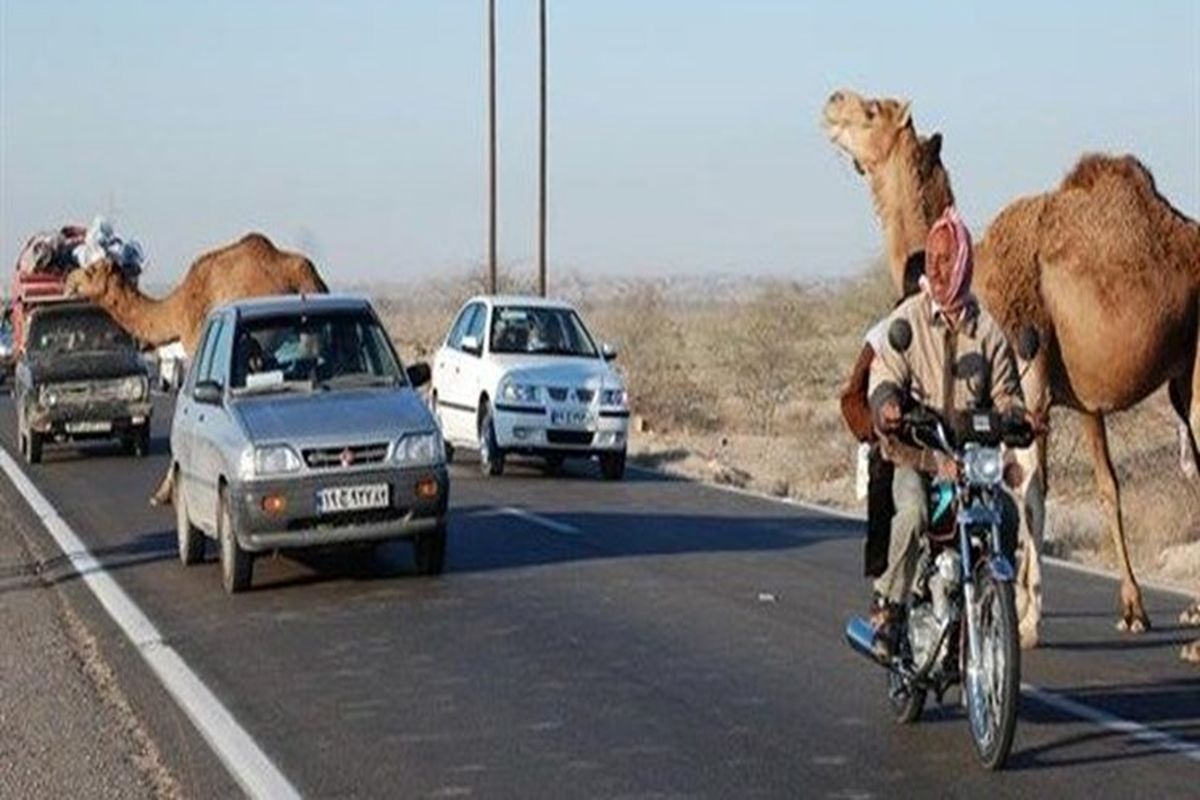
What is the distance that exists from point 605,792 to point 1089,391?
17.5ft

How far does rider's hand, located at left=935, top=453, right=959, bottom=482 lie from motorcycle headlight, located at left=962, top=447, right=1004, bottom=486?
0.12 meters

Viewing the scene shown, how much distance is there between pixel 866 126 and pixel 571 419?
12307 millimetres

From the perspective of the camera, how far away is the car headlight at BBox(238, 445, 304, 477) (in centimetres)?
1577

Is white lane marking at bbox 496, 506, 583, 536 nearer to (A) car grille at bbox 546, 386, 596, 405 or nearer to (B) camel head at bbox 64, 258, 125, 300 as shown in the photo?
(A) car grille at bbox 546, 386, 596, 405

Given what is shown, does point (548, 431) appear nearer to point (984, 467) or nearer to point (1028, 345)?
point (1028, 345)

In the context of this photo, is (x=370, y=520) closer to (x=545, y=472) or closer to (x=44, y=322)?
(x=545, y=472)

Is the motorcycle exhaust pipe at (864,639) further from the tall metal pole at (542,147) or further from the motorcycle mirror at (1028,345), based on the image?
the tall metal pole at (542,147)

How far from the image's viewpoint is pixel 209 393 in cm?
1672

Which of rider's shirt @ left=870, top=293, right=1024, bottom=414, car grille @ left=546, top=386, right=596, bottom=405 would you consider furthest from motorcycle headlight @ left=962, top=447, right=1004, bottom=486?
car grille @ left=546, top=386, right=596, bottom=405

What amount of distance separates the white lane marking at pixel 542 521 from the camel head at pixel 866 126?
6.30 m

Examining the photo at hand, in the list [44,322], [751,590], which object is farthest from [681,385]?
[751,590]

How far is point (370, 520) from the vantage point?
16.0 metres

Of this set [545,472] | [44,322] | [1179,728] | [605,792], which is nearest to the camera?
[605,792]

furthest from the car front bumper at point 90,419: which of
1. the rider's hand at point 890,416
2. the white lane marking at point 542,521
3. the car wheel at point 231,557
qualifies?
the rider's hand at point 890,416
